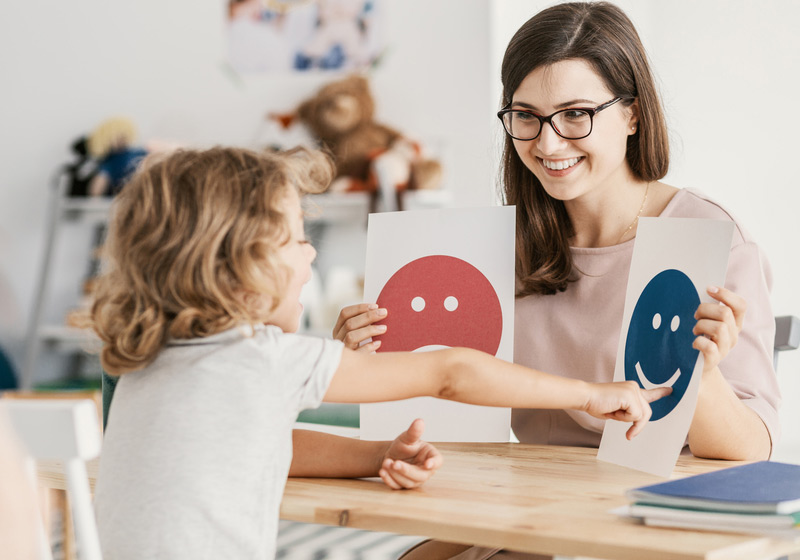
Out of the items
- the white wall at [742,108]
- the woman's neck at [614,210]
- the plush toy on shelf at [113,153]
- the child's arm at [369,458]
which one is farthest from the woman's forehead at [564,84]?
the plush toy on shelf at [113,153]

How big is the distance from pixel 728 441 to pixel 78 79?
128 inches

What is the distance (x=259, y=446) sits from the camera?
0.82 m

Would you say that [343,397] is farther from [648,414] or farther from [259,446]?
[648,414]

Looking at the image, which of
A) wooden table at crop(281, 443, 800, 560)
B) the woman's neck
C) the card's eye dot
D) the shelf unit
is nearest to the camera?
wooden table at crop(281, 443, 800, 560)

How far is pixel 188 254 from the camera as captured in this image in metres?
0.84

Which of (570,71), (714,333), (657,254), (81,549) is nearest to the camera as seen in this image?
(81,549)

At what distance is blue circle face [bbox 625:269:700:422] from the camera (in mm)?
954

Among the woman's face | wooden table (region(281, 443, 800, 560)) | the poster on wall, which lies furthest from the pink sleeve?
the poster on wall

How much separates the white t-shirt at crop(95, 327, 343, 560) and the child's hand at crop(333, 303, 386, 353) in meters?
0.31

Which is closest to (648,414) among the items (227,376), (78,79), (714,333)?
(714,333)

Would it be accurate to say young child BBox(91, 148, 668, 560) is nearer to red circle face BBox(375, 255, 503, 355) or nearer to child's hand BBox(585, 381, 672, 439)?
child's hand BBox(585, 381, 672, 439)

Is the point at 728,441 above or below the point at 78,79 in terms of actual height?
below

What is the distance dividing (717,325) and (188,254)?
0.56 metres

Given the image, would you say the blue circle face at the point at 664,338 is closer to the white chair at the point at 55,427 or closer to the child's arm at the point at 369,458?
the child's arm at the point at 369,458
